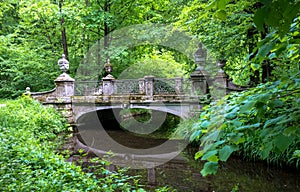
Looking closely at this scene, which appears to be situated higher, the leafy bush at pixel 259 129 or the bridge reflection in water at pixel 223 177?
the leafy bush at pixel 259 129

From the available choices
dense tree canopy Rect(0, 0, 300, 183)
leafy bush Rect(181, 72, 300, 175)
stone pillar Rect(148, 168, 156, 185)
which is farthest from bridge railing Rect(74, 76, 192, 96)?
→ leafy bush Rect(181, 72, 300, 175)

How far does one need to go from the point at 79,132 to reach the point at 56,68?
19.7ft

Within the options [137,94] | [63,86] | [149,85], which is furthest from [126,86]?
[63,86]

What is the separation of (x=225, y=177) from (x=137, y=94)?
5.92m

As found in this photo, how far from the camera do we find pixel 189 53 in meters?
12.2

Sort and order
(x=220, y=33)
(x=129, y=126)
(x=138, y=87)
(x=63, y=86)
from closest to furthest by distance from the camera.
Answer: (x=220, y=33) < (x=138, y=87) < (x=63, y=86) < (x=129, y=126)

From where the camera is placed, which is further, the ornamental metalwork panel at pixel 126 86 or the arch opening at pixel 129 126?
the ornamental metalwork panel at pixel 126 86

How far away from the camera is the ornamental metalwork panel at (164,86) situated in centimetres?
1020

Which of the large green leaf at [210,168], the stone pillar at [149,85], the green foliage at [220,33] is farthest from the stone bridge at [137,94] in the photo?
the large green leaf at [210,168]

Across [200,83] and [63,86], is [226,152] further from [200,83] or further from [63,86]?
[63,86]

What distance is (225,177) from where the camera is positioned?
5.98 meters

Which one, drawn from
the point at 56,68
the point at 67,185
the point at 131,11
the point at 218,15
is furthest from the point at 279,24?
the point at 56,68

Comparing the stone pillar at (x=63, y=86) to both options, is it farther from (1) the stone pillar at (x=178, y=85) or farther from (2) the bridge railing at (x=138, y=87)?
(1) the stone pillar at (x=178, y=85)

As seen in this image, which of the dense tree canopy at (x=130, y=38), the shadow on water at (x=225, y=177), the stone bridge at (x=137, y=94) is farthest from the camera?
the stone bridge at (x=137, y=94)
